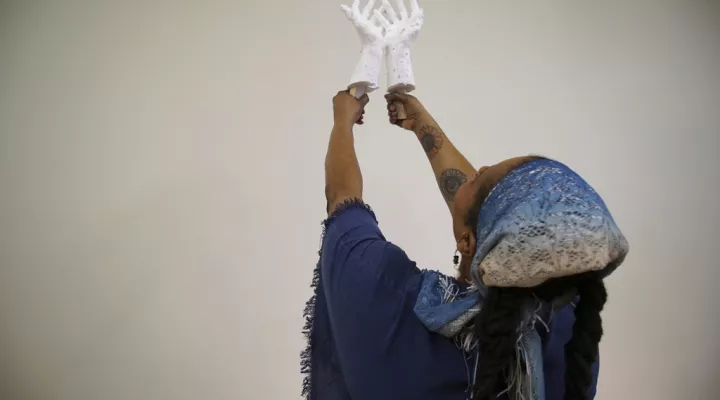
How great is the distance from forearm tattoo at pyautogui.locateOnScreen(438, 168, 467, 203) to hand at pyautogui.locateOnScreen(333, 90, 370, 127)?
184 millimetres

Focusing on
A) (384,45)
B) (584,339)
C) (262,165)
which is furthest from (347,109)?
(584,339)

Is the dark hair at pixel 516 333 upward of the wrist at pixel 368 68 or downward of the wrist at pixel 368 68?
downward

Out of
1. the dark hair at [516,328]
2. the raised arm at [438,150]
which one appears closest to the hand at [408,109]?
the raised arm at [438,150]

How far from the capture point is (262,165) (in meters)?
1.30

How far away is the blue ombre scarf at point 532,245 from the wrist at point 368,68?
44cm

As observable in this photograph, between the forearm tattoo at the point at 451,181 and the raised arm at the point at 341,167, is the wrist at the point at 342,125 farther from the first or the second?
the forearm tattoo at the point at 451,181

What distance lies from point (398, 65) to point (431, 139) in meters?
0.15

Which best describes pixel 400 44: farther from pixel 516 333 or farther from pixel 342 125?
pixel 516 333

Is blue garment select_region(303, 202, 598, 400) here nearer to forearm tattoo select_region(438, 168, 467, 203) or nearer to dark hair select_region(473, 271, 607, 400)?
dark hair select_region(473, 271, 607, 400)

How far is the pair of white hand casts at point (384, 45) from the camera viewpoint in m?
0.97

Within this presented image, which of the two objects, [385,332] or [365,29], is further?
[365,29]

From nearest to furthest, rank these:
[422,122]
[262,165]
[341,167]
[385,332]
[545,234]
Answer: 1. [545,234]
2. [385,332]
3. [341,167]
4. [422,122]
5. [262,165]

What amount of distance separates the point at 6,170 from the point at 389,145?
86 cm

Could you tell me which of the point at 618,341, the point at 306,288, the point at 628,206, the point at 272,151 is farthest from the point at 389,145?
the point at 618,341
